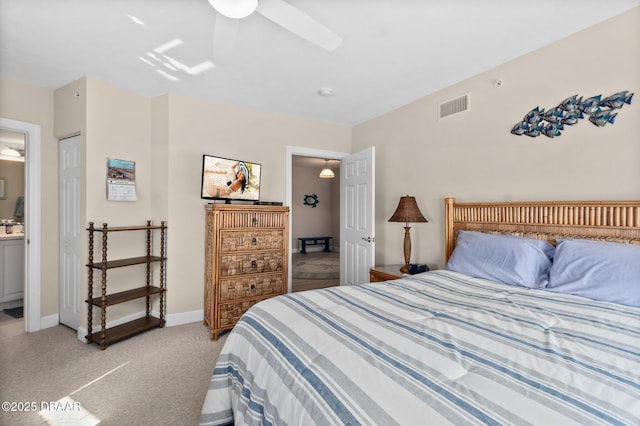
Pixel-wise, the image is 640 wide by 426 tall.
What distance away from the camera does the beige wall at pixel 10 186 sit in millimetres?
4355

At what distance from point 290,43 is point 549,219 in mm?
2379

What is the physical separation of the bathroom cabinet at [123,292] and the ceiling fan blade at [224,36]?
193cm

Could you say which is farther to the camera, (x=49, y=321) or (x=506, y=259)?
(x=49, y=321)

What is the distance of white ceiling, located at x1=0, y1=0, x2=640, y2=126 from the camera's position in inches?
74.7

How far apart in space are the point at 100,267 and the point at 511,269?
343 centimetres

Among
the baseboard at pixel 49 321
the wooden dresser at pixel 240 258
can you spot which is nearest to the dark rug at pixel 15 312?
the baseboard at pixel 49 321

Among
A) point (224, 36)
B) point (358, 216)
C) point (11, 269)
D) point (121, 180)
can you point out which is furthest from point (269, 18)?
point (11, 269)

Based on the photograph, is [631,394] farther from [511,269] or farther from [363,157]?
[363,157]

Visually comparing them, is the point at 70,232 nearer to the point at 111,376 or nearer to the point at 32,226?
the point at 32,226

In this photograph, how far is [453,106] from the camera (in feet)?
9.79

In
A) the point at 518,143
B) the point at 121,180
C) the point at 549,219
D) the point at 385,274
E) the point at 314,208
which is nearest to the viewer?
the point at 549,219

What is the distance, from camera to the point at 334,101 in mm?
3463

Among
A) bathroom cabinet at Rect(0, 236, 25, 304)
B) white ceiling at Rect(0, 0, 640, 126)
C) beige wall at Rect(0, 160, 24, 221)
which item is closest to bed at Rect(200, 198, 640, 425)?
white ceiling at Rect(0, 0, 640, 126)

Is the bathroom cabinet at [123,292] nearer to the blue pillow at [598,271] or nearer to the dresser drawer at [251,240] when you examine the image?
the dresser drawer at [251,240]
